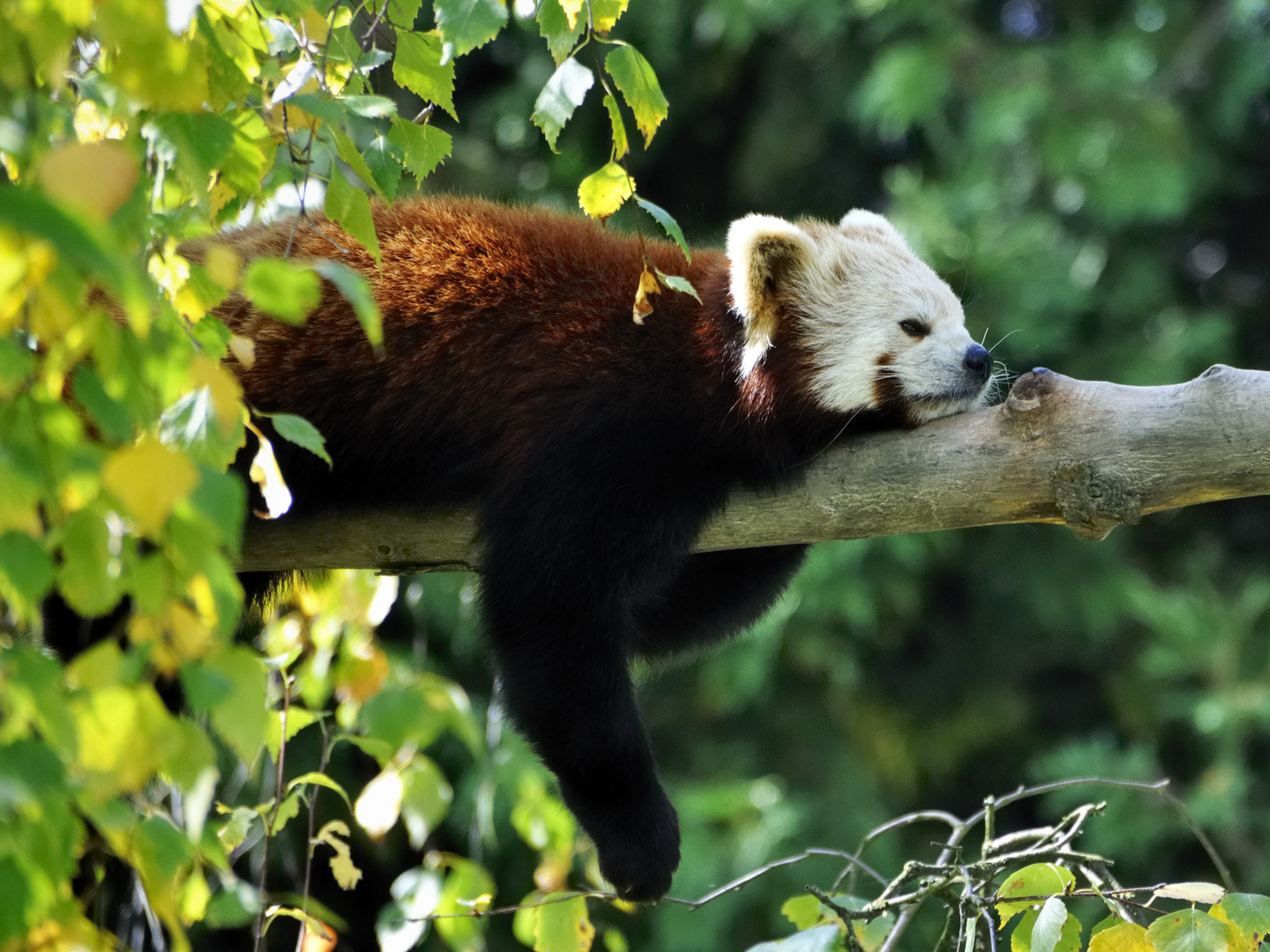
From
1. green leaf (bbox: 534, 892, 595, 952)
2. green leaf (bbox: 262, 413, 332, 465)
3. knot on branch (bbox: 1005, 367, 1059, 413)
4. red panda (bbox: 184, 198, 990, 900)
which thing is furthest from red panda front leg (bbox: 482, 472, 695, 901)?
green leaf (bbox: 262, 413, 332, 465)

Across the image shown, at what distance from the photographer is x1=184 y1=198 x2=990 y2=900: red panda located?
194 centimetres

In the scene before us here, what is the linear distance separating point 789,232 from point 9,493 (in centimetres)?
162

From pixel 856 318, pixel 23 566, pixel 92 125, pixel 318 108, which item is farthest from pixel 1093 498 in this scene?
pixel 92 125

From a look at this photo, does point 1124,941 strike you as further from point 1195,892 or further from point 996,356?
point 996,356

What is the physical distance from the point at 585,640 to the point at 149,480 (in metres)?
1.28

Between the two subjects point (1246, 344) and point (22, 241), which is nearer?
point (22, 241)

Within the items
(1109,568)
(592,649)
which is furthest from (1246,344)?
(592,649)

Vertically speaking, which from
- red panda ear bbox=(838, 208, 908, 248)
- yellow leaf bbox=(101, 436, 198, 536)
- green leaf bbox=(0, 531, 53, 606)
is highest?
yellow leaf bbox=(101, 436, 198, 536)

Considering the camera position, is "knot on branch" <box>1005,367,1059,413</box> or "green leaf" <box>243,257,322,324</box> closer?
"green leaf" <box>243,257,322,324</box>

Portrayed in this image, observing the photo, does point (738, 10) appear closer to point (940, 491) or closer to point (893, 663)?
point (893, 663)

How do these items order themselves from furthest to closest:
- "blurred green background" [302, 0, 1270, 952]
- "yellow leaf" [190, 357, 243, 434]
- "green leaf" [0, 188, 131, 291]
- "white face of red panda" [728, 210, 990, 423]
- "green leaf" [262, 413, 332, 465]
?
"blurred green background" [302, 0, 1270, 952], "white face of red panda" [728, 210, 990, 423], "green leaf" [262, 413, 332, 465], "yellow leaf" [190, 357, 243, 434], "green leaf" [0, 188, 131, 291]

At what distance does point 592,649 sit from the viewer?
1969mm

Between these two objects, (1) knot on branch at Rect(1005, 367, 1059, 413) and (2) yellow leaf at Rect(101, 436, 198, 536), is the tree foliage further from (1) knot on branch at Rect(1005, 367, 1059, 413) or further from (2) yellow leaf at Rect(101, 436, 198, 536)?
(1) knot on branch at Rect(1005, 367, 1059, 413)

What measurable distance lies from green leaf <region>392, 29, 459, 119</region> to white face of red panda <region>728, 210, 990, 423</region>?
72 cm
